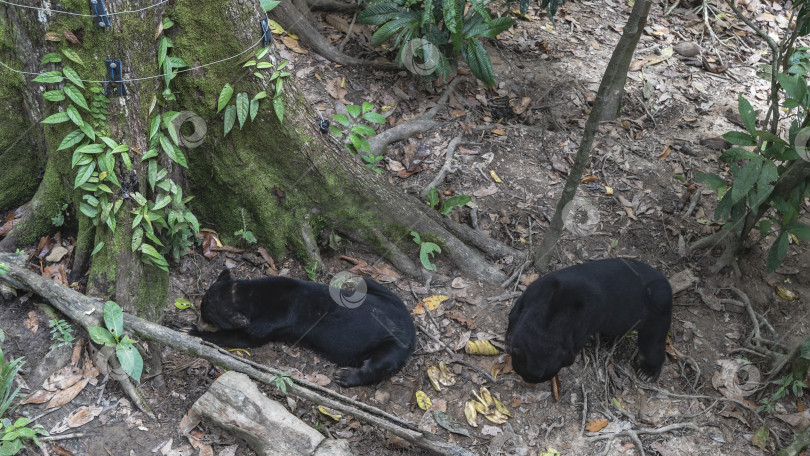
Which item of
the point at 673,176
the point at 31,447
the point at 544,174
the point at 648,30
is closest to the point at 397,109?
the point at 544,174

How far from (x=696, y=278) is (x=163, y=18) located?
5.15m

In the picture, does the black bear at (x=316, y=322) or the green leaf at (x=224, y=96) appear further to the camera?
the black bear at (x=316, y=322)

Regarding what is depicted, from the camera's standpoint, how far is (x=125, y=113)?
4.20m

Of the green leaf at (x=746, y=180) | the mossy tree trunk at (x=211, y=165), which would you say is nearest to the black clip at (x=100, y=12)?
the mossy tree trunk at (x=211, y=165)

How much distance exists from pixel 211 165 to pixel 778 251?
193 inches

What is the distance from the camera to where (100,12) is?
12.8ft

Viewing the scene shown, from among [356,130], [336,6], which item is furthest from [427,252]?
[336,6]

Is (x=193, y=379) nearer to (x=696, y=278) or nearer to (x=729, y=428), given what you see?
(x=729, y=428)

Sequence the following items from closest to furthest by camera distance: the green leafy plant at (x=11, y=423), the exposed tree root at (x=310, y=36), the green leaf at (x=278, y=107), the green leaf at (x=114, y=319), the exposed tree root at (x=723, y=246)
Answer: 1. the green leafy plant at (x=11, y=423)
2. the green leaf at (x=114, y=319)
3. the green leaf at (x=278, y=107)
4. the exposed tree root at (x=723, y=246)
5. the exposed tree root at (x=310, y=36)

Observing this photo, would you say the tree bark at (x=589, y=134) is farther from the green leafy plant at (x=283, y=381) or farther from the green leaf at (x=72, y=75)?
the green leaf at (x=72, y=75)

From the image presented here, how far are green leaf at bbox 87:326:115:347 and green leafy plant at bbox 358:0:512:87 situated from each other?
440 cm

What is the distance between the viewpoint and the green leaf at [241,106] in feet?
15.3

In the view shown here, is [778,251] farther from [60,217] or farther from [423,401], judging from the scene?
[60,217]

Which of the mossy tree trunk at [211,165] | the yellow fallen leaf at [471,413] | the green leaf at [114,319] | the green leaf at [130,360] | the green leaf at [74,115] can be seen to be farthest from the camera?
the yellow fallen leaf at [471,413]
